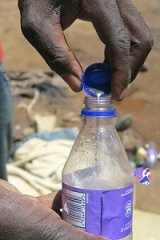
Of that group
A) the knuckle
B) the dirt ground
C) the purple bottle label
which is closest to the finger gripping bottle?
the purple bottle label

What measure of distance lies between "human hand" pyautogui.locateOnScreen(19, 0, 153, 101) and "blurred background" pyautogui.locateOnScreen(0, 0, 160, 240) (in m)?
0.36

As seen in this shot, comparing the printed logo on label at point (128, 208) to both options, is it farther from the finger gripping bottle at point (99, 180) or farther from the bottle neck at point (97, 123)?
the bottle neck at point (97, 123)

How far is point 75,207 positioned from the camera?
3.30 feet

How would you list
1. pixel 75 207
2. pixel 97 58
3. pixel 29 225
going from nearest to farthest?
pixel 29 225 → pixel 75 207 → pixel 97 58

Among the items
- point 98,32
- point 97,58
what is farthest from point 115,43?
point 97,58

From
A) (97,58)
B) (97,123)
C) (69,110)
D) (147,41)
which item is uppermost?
(147,41)

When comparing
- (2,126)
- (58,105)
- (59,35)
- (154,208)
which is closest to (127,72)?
(59,35)

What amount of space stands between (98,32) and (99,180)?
0.96ft

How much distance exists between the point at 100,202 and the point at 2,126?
143cm

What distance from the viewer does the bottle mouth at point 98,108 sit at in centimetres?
101

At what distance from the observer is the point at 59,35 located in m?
1.07

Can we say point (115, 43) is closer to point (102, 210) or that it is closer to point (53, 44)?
point (53, 44)

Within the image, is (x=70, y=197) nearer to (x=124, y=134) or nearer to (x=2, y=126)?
(x=2, y=126)

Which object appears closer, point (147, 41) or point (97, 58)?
point (147, 41)
